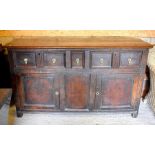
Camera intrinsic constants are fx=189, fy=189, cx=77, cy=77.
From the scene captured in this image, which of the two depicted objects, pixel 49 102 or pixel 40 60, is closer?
pixel 40 60

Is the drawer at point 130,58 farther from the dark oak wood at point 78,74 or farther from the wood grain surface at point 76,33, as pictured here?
the wood grain surface at point 76,33

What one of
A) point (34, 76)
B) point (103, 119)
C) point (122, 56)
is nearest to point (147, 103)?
point (103, 119)

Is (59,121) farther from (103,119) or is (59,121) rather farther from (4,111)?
(4,111)

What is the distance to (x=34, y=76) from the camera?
1860mm

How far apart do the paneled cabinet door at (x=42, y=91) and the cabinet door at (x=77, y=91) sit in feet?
0.31

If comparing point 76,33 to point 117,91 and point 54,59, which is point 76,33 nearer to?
point 54,59

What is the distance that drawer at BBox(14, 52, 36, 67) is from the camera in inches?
69.7

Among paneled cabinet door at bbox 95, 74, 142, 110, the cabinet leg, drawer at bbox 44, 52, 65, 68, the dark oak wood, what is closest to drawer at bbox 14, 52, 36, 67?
the dark oak wood

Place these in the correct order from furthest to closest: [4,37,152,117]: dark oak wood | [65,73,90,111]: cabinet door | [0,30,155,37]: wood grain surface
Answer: [0,30,155,37]: wood grain surface → [65,73,90,111]: cabinet door → [4,37,152,117]: dark oak wood

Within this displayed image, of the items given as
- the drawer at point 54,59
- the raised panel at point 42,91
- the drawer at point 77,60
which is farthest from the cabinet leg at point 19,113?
the drawer at point 77,60

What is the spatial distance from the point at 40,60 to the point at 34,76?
0.60 feet

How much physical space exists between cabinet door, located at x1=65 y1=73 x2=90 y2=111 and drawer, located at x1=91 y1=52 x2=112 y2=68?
0.47ft

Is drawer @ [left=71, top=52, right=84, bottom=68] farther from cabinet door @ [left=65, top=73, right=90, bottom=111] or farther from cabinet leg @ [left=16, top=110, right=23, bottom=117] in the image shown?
cabinet leg @ [left=16, top=110, right=23, bottom=117]
